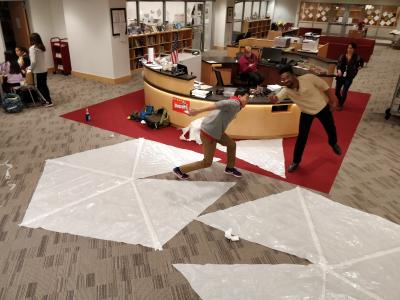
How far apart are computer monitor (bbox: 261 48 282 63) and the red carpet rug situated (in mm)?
2080

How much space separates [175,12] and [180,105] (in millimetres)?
7677

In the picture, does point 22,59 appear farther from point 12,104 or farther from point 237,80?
point 237,80

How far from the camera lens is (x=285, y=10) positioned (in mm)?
20234

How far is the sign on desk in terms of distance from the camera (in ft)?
19.1

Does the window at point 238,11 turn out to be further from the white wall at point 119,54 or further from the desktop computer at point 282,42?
the white wall at point 119,54

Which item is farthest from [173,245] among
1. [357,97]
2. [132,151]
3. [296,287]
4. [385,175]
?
[357,97]

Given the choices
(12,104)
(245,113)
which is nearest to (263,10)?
(245,113)

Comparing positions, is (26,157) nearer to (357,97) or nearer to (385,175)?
(385,175)

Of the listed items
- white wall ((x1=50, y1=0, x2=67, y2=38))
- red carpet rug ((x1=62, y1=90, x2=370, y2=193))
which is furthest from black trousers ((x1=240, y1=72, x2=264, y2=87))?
white wall ((x1=50, y1=0, x2=67, y2=38))

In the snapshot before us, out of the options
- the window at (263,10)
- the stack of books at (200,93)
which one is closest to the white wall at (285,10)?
the window at (263,10)

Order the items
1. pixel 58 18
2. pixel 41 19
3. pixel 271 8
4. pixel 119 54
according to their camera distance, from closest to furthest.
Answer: pixel 119 54
pixel 41 19
pixel 58 18
pixel 271 8

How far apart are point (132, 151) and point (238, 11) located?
13570 mm

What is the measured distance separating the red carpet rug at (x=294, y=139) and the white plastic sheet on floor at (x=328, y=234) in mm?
550

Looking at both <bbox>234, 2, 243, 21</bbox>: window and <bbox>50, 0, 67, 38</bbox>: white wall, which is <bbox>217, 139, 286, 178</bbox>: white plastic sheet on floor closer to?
<bbox>50, 0, 67, 38</bbox>: white wall
